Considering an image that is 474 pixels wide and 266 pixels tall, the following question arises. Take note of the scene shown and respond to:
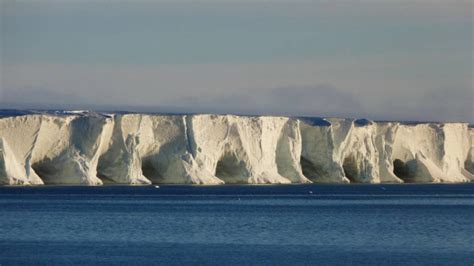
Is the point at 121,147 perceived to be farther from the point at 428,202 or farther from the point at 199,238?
the point at 199,238

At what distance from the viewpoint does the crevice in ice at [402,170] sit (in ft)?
219

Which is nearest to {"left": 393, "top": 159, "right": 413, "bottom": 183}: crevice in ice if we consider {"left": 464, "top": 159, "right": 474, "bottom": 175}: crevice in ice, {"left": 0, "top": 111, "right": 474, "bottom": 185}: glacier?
{"left": 0, "top": 111, "right": 474, "bottom": 185}: glacier

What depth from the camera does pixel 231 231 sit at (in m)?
32.3

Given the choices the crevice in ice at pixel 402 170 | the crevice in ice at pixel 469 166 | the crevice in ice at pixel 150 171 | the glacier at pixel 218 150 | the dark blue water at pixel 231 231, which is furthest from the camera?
the crevice in ice at pixel 469 166

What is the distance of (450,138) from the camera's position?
6812 centimetres

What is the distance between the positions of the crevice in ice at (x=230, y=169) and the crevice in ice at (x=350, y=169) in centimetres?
746

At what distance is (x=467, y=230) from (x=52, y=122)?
76.1ft

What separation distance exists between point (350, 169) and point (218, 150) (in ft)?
35.6

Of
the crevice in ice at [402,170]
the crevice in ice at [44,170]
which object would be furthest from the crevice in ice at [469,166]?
the crevice in ice at [44,170]

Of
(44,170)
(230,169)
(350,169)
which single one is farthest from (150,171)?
(350,169)

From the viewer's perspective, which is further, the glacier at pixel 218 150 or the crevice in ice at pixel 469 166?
the crevice in ice at pixel 469 166

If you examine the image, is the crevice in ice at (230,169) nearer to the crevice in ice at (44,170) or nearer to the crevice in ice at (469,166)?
the crevice in ice at (44,170)

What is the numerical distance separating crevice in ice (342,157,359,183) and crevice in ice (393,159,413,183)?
3.53 metres

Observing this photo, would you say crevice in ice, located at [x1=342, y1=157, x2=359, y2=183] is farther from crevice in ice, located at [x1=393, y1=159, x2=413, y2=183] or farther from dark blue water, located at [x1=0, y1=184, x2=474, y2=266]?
dark blue water, located at [x1=0, y1=184, x2=474, y2=266]
